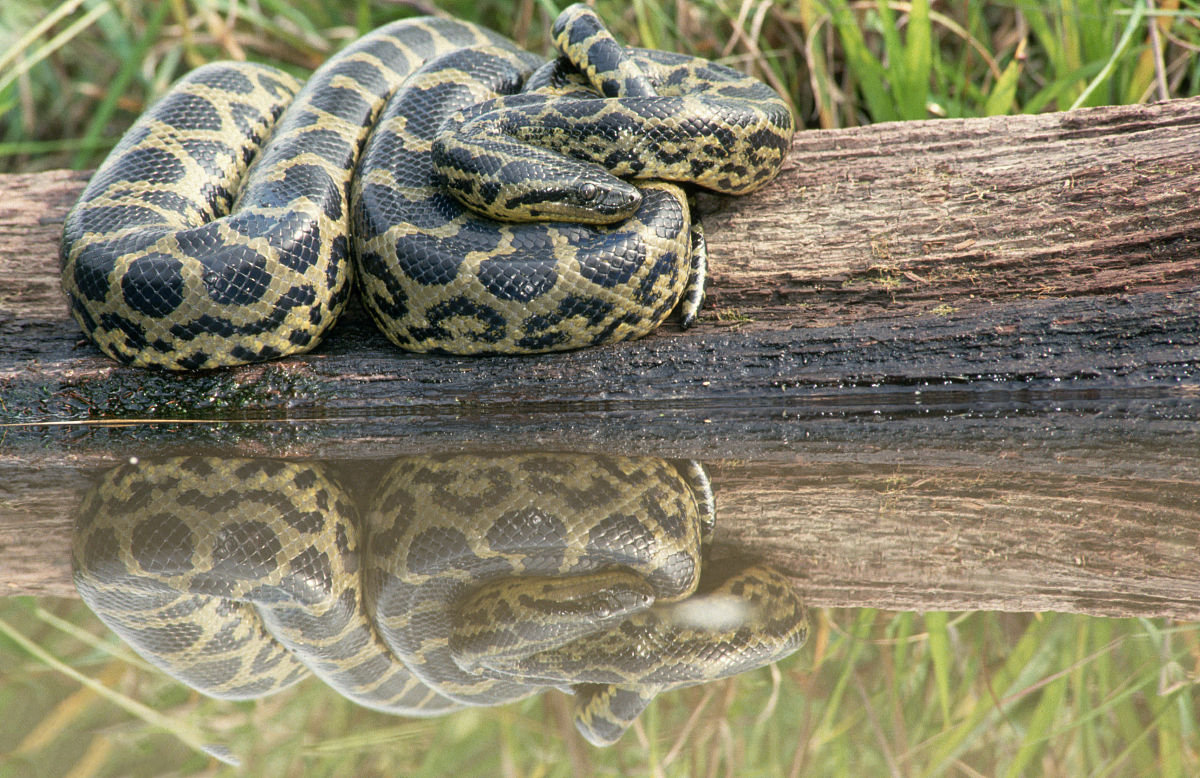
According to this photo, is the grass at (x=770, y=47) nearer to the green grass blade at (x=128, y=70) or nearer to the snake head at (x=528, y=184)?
the green grass blade at (x=128, y=70)

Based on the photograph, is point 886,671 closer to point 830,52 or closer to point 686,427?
point 686,427

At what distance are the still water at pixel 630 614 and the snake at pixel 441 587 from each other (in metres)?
0.01

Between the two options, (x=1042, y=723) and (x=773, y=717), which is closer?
(x=1042, y=723)

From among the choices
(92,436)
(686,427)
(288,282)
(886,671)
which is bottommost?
(92,436)

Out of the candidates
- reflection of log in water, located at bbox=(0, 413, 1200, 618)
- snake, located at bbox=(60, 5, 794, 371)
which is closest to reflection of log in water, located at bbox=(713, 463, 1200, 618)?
reflection of log in water, located at bbox=(0, 413, 1200, 618)

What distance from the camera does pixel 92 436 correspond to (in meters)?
5.82

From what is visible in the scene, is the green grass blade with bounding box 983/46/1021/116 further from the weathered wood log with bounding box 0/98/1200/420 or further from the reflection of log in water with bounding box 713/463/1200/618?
the reflection of log in water with bounding box 713/463/1200/618

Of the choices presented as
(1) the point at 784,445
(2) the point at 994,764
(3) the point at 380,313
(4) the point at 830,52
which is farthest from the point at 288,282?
(4) the point at 830,52

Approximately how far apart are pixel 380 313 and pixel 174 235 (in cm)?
130

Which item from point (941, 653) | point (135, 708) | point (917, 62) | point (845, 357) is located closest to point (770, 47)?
point (917, 62)

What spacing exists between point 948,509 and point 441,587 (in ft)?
6.87

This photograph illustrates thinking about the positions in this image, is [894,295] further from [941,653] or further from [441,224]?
[941,653]

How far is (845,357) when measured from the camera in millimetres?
5855

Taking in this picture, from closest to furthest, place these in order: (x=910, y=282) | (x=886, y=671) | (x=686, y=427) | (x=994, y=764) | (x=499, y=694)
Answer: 1. (x=994, y=764)
2. (x=886, y=671)
3. (x=499, y=694)
4. (x=686, y=427)
5. (x=910, y=282)
